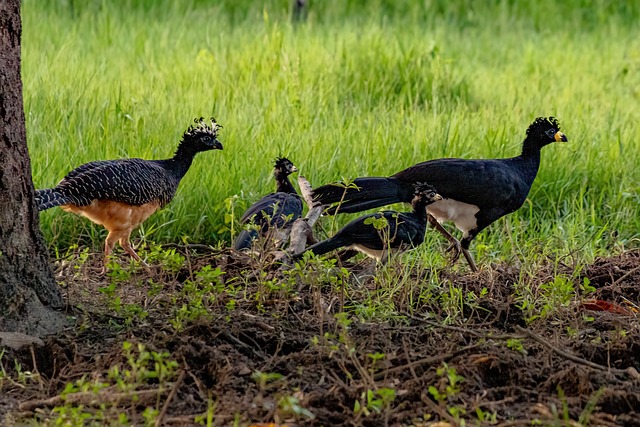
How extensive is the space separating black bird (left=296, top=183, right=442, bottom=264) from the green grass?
0.41 meters

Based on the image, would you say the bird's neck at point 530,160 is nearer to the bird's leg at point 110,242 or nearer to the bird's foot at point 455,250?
the bird's foot at point 455,250

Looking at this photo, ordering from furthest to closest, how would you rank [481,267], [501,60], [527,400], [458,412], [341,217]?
[501,60] → [341,217] → [481,267] → [527,400] → [458,412]

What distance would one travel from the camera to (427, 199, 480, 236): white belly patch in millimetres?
6648

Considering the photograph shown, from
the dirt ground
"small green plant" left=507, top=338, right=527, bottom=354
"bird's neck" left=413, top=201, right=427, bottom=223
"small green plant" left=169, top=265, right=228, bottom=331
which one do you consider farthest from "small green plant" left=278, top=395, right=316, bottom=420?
"bird's neck" left=413, top=201, right=427, bottom=223

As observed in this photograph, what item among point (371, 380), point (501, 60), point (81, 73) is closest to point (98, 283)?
point (371, 380)

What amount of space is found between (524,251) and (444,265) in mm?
706

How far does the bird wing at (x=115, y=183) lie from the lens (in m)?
5.81

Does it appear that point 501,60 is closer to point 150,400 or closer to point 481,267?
point 481,267

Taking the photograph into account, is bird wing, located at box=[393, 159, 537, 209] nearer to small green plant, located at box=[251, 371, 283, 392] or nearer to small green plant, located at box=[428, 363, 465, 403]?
small green plant, located at box=[428, 363, 465, 403]

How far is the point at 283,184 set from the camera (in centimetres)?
700

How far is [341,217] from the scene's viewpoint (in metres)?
7.20

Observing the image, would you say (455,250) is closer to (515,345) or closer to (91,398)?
(515,345)

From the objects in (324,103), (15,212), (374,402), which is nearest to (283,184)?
(324,103)

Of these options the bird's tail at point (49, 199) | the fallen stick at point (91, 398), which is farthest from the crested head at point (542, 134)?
the fallen stick at point (91, 398)
